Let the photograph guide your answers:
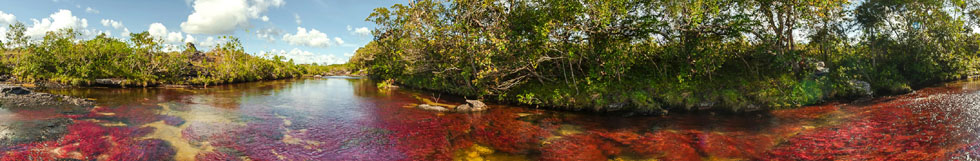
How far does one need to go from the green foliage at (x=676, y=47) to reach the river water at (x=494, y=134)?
1.94m

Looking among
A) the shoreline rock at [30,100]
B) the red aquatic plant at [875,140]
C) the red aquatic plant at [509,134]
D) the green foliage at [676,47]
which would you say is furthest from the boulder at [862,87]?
the shoreline rock at [30,100]

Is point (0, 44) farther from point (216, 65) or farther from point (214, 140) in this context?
point (214, 140)

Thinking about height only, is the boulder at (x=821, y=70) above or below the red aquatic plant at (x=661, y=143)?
above

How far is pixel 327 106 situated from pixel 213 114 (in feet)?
19.7

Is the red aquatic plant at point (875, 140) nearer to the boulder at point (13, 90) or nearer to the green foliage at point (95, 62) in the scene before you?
the boulder at point (13, 90)

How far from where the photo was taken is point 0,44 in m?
35.2

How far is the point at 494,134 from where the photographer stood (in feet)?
45.8

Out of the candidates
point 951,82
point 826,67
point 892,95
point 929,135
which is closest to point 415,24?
point 929,135

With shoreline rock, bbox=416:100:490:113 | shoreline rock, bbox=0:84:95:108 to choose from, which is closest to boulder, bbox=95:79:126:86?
shoreline rock, bbox=0:84:95:108

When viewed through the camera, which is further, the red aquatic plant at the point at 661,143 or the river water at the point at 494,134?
the red aquatic plant at the point at 661,143

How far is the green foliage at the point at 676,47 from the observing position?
18969 mm

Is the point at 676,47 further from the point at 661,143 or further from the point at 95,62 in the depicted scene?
the point at 95,62

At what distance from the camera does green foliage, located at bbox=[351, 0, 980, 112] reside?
62.2 feet

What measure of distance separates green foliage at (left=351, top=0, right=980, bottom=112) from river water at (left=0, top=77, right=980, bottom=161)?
1940 millimetres
